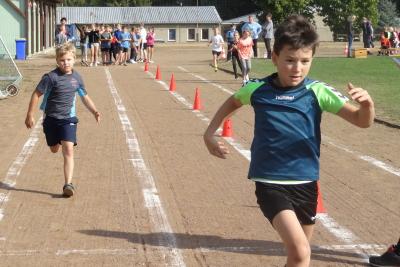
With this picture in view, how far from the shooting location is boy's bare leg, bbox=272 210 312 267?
4.01 meters

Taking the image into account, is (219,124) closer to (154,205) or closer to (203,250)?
(203,250)

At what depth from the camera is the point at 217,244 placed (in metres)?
5.89

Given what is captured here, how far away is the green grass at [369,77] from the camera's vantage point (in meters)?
15.9

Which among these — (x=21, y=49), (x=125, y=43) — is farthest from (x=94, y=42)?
(x=21, y=49)

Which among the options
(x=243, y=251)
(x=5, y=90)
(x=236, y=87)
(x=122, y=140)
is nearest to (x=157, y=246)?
(x=243, y=251)

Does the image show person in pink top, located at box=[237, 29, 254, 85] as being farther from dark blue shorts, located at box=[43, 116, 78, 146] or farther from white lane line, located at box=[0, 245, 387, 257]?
white lane line, located at box=[0, 245, 387, 257]

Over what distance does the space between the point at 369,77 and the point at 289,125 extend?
813 inches

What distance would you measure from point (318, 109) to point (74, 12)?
321 ft

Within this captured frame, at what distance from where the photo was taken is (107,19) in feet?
317

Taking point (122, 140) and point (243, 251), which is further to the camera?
point (122, 140)

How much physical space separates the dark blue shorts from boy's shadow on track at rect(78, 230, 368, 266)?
182 centimetres

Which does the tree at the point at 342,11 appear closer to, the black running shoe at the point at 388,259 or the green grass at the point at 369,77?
the green grass at the point at 369,77

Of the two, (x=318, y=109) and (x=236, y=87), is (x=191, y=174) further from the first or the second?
(x=236, y=87)

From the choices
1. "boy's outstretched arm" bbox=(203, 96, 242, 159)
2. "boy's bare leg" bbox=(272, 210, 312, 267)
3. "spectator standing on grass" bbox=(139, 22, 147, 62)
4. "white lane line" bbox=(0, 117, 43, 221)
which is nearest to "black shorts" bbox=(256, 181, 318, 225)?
"boy's bare leg" bbox=(272, 210, 312, 267)
